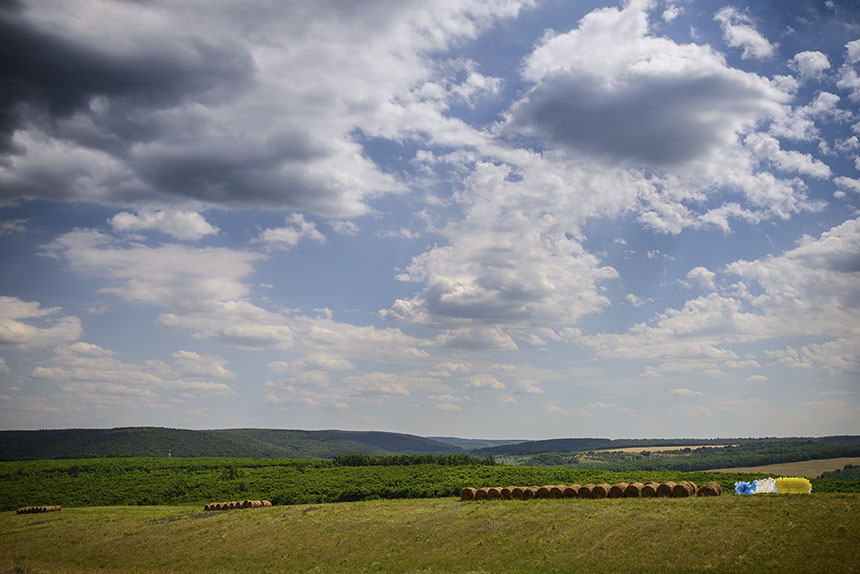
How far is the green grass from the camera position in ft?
141

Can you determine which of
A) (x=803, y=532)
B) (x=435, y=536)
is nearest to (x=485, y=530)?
(x=435, y=536)

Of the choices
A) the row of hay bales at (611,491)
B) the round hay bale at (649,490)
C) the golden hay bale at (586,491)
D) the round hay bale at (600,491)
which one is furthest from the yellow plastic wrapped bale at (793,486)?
the golden hay bale at (586,491)

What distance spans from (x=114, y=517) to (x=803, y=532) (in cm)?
8374

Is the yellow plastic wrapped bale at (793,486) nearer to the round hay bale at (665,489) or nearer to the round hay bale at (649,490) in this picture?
the round hay bale at (665,489)

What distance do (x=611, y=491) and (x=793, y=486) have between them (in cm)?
1671

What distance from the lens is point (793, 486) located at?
187ft

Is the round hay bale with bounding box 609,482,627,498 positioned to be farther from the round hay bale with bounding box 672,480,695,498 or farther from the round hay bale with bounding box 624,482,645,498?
the round hay bale with bounding box 672,480,695,498

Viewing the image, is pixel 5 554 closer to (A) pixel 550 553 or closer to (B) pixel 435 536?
(B) pixel 435 536

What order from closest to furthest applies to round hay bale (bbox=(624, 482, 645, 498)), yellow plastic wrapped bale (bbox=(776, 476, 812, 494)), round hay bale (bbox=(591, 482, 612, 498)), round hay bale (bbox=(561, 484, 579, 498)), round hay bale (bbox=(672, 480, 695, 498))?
yellow plastic wrapped bale (bbox=(776, 476, 812, 494)), round hay bale (bbox=(672, 480, 695, 498)), round hay bale (bbox=(624, 482, 645, 498)), round hay bale (bbox=(591, 482, 612, 498)), round hay bale (bbox=(561, 484, 579, 498))

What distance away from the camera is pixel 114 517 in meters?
84.4

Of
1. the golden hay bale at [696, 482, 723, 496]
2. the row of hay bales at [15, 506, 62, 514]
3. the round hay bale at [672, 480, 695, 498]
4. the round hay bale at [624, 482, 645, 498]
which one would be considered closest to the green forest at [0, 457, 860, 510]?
the round hay bale at [624, 482, 645, 498]

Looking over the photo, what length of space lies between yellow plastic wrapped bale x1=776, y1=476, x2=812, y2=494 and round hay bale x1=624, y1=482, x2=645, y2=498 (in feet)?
41.5

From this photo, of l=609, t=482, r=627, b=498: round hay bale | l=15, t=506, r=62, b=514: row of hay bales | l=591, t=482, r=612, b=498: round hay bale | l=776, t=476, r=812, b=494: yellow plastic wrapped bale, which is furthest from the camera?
l=15, t=506, r=62, b=514: row of hay bales

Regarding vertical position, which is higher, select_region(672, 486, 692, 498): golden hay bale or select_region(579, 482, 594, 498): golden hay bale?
select_region(672, 486, 692, 498): golden hay bale
